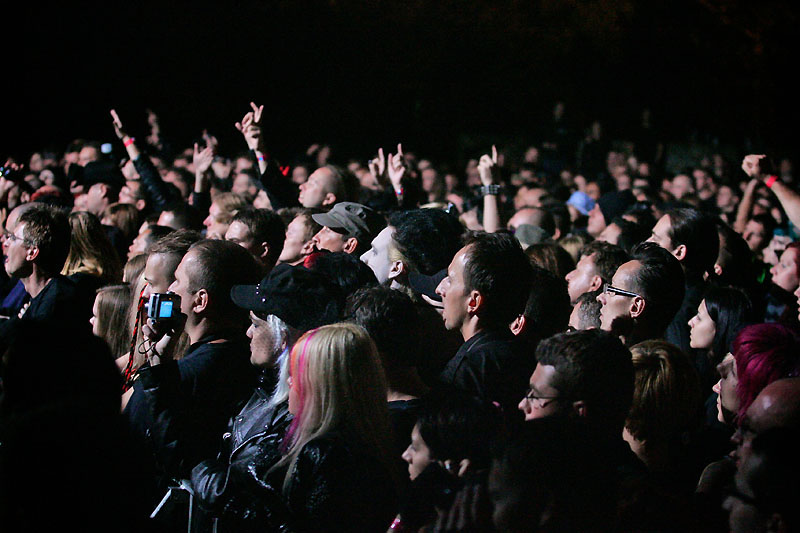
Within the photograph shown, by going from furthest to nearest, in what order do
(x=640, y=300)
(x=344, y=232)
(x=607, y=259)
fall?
(x=344, y=232) → (x=607, y=259) → (x=640, y=300)

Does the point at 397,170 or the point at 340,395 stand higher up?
the point at 340,395

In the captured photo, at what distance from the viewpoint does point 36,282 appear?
5.07 metres

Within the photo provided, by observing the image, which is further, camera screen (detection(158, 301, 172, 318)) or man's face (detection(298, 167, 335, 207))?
man's face (detection(298, 167, 335, 207))

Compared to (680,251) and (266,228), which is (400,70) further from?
(680,251)

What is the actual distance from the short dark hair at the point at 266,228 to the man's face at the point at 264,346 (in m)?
1.86

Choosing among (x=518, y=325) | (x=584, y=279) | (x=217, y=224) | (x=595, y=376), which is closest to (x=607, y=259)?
(x=584, y=279)

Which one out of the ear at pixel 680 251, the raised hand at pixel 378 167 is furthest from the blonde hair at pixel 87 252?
the ear at pixel 680 251

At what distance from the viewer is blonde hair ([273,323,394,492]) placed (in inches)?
107

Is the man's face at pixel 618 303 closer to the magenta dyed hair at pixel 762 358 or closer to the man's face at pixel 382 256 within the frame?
the magenta dyed hair at pixel 762 358

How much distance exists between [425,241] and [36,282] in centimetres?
256

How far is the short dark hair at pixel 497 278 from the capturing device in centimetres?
350

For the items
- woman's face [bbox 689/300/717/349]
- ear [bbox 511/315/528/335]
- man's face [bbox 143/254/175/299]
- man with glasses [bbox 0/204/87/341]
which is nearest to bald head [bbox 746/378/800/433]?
ear [bbox 511/315/528/335]

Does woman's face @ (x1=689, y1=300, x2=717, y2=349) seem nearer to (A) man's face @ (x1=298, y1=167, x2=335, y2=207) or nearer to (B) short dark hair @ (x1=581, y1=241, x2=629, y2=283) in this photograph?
(B) short dark hair @ (x1=581, y1=241, x2=629, y2=283)

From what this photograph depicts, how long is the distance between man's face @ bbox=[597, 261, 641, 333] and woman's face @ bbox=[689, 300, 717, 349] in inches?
24.9
